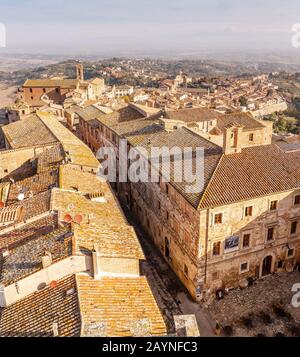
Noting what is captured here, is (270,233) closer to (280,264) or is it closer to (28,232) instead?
(280,264)

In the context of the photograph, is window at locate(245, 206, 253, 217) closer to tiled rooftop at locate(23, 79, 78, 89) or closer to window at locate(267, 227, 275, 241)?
window at locate(267, 227, 275, 241)

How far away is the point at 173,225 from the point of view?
92.7 ft

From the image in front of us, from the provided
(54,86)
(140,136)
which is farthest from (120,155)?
(54,86)

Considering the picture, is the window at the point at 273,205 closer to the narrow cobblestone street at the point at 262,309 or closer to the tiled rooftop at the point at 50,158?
the narrow cobblestone street at the point at 262,309

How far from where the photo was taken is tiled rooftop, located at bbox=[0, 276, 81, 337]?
14.7m

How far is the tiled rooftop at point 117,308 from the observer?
14.9 m

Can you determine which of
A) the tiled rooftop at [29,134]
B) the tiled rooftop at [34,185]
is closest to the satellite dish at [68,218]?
the tiled rooftop at [34,185]

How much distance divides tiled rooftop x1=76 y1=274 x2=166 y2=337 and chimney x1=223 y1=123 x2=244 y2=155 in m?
13.1

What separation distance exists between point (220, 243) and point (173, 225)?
14.7 ft

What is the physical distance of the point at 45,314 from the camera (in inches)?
618

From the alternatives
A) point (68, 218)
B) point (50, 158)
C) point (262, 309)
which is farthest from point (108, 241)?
point (50, 158)

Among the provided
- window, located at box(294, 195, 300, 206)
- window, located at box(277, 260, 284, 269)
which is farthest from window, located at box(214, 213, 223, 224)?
window, located at box(277, 260, 284, 269)

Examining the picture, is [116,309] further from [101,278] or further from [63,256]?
[63,256]

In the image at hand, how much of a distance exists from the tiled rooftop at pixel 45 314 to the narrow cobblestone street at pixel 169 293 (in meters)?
7.97
